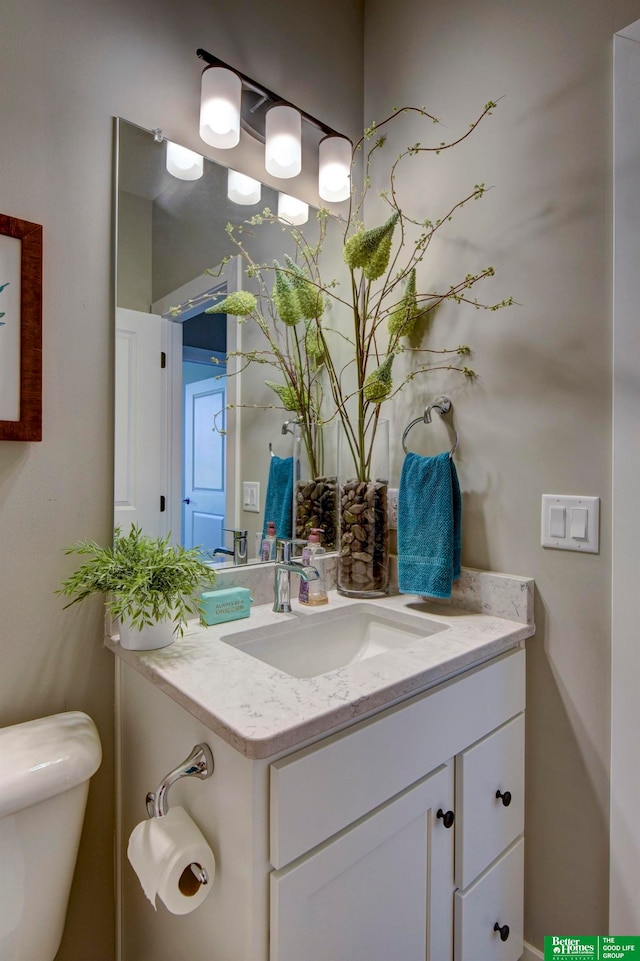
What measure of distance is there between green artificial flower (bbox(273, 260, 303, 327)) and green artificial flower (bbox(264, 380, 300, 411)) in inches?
7.0

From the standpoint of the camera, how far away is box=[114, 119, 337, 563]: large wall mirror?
111 centimetres

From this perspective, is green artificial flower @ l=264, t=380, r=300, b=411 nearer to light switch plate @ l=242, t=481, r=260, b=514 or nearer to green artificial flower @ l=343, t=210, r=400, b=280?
light switch plate @ l=242, t=481, r=260, b=514

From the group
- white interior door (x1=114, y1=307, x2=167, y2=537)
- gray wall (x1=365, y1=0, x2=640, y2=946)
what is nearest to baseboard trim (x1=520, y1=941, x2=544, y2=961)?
gray wall (x1=365, y1=0, x2=640, y2=946)

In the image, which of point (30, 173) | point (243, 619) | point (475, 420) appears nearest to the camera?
point (30, 173)

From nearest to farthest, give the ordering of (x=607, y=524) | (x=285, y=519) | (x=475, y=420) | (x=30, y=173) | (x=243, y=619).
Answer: (x=30, y=173), (x=607, y=524), (x=243, y=619), (x=475, y=420), (x=285, y=519)

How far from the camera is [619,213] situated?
1.06 meters

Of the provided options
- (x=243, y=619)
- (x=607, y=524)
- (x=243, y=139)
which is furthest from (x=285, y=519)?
(x=243, y=139)

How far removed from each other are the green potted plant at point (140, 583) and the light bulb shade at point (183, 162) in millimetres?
859

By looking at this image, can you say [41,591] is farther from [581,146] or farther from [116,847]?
[581,146]

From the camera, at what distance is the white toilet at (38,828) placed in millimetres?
788

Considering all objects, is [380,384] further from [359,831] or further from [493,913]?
[493,913]

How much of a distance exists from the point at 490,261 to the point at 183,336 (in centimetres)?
79

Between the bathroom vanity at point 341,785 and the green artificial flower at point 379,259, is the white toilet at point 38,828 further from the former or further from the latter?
the green artificial flower at point 379,259

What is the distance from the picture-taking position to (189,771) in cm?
78
